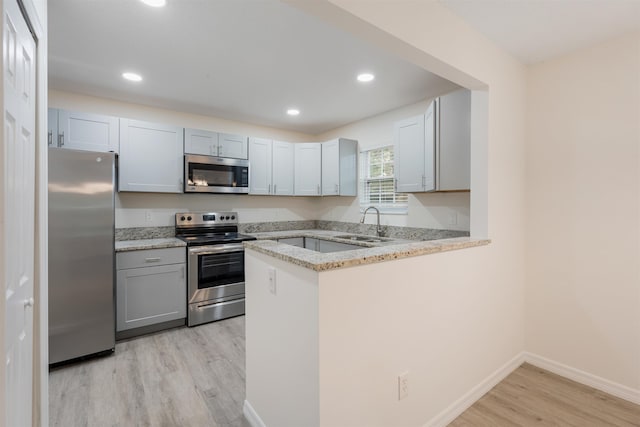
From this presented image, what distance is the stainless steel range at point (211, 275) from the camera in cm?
323

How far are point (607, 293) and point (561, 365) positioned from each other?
68 cm

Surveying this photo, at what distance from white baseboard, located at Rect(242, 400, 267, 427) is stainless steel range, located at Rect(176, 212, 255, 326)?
5.31 ft

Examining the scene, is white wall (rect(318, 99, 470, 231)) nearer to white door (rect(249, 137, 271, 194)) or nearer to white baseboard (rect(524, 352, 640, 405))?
white door (rect(249, 137, 271, 194))

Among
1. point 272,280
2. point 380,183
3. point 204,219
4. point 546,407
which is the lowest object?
point 546,407

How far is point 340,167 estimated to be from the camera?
4043 millimetres

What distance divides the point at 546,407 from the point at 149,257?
3.49 meters

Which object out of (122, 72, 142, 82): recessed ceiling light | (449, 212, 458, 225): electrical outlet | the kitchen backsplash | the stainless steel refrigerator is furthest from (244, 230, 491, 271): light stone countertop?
(122, 72, 142, 82): recessed ceiling light

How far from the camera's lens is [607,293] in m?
2.13

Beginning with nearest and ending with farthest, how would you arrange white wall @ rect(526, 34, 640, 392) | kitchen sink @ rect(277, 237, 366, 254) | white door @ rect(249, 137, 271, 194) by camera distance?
white wall @ rect(526, 34, 640, 392)
kitchen sink @ rect(277, 237, 366, 254)
white door @ rect(249, 137, 271, 194)

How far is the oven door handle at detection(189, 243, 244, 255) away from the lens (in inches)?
128

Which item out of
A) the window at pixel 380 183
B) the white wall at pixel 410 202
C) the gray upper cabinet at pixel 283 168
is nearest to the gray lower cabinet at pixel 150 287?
the gray upper cabinet at pixel 283 168

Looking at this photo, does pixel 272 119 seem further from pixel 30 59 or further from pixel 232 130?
pixel 30 59

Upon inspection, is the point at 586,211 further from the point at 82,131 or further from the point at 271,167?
the point at 82,131

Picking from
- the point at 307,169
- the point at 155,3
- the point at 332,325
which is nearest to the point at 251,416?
the point at 332,325
